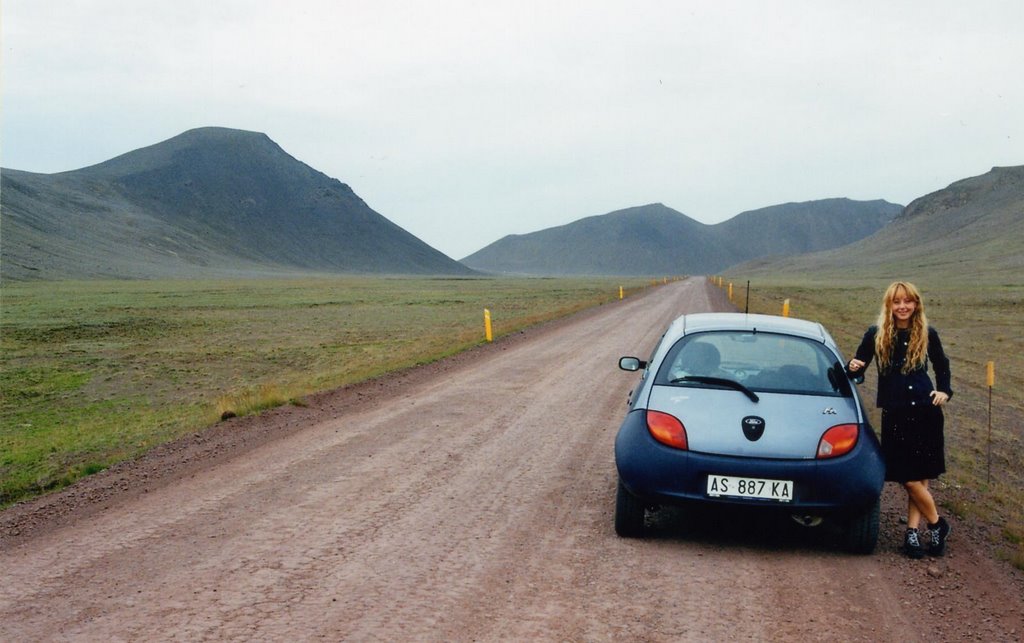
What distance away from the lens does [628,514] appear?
241 inches

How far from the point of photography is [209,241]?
19125cm

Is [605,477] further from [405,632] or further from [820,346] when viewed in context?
[405,632]

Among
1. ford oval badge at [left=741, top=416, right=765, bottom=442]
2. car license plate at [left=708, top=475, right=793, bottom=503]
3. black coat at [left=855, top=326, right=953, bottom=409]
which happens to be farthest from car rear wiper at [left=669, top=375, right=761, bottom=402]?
black coat at [left=855, top=326, right=953, bottom=409]

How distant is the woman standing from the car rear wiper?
94 cm

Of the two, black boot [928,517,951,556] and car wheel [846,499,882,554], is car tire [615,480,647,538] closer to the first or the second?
car wheel [846,499,882,554]

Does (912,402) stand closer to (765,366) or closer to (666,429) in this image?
(765,366)

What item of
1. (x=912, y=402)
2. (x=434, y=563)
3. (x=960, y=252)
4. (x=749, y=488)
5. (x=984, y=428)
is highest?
(x=960, y=252)

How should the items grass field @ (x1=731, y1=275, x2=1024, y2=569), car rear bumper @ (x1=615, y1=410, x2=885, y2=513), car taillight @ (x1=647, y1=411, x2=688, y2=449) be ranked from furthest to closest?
grass field @ (x1=731, y1=275, x2=1024, y2=569) < car taillight @ (x1=647, y1=411, x2=688, y2=449) < car rear bumper @ (x1=615, y1=410, x2=885, y2=513)

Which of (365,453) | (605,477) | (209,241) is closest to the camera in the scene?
(605,477)

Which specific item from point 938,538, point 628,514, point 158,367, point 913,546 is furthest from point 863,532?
point 158,367

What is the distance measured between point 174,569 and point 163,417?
10388 mm

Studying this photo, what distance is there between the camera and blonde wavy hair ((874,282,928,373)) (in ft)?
19.1

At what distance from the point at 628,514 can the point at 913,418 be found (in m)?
2.16

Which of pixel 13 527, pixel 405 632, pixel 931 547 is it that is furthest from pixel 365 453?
pixel 931 547
